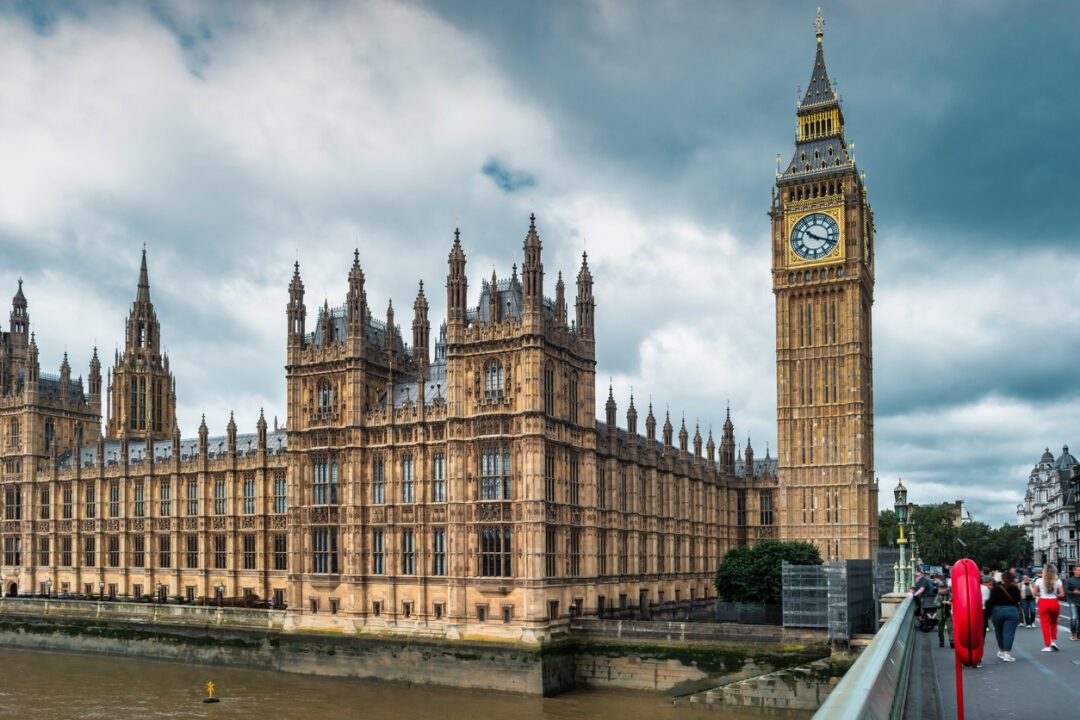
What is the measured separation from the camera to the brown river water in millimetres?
53812

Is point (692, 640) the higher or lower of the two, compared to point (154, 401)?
lower

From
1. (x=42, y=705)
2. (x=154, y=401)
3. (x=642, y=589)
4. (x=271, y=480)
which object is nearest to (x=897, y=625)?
(x=42, y=705)

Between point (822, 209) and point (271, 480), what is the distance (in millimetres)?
59078

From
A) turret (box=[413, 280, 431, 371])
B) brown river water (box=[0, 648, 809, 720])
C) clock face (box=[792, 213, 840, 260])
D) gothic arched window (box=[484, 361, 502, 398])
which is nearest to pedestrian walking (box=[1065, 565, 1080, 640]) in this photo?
brown river water (box=[0, 648, 809, 720])

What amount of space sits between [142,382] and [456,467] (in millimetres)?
59959

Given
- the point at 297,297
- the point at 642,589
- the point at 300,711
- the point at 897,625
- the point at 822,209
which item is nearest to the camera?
the point at 897,625

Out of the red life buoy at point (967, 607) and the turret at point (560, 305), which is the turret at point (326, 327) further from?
the red life buoy at point (967, 607)

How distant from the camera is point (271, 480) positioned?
81.7m

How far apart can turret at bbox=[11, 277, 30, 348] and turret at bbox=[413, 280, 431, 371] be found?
156ft

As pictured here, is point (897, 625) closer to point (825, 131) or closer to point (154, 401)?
point (825, 131)

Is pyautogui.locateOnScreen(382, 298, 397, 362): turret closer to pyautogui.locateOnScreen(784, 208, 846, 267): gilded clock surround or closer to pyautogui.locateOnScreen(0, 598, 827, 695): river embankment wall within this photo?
pyautogui.locateOnScreen(0, 598, 827, 695): river embankment wall

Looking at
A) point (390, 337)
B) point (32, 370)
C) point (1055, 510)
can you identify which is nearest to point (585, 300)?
point (390, 337)

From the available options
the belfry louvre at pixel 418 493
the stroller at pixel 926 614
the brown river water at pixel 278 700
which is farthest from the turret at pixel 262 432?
the stroller at pixel 926 614

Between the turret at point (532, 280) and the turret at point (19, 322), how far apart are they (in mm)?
64666
